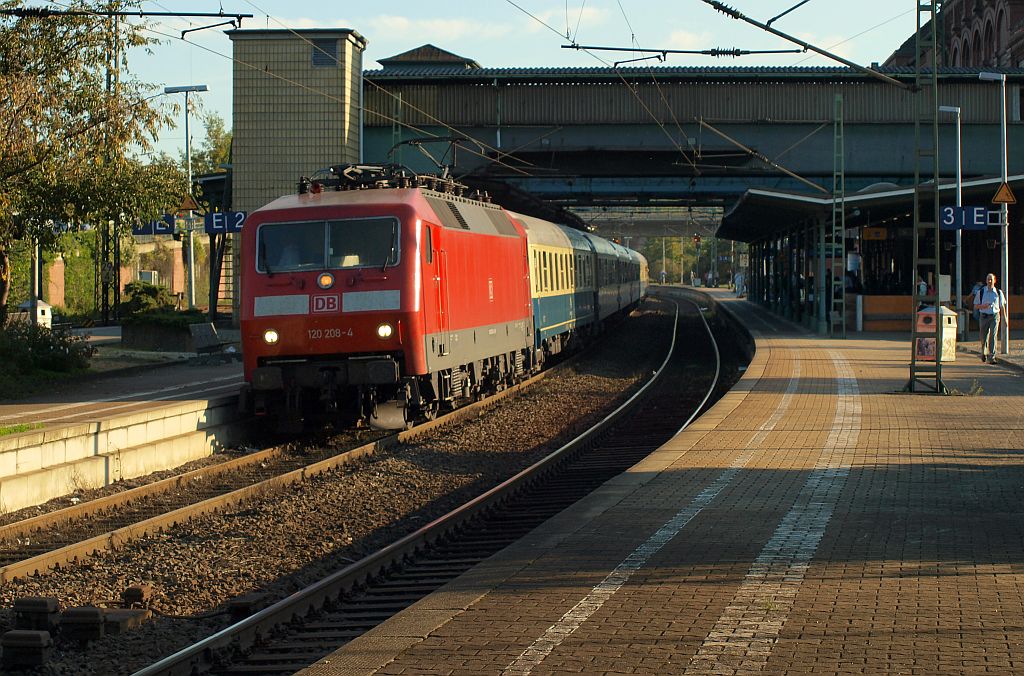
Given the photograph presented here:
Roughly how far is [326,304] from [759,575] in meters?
8.49

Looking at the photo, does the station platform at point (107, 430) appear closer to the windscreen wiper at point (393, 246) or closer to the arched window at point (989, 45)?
the windscreen wiper at point (393, 246)

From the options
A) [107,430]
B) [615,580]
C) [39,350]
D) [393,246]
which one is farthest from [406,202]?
[39,350]

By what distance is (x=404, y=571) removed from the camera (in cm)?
886

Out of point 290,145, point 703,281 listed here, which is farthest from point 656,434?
point 703,281

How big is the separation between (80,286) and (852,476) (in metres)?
42.3

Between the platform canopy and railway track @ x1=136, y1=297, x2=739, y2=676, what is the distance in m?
16.9

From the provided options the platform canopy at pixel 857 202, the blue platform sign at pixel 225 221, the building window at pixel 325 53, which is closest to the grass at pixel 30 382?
the blue platform sign at pixel 225 221

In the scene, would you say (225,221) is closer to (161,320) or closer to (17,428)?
(161,320)

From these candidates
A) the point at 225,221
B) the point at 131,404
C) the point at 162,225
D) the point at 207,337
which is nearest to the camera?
the point at 131,404

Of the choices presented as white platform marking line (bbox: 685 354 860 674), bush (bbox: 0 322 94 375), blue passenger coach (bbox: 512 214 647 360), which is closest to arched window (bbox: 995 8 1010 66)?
blue passenger coach (bbox: 512 214 647 360)

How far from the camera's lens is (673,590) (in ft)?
22.5

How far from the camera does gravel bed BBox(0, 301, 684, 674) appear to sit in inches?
289

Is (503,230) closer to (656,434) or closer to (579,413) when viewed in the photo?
(579,413)

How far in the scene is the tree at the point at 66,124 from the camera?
18.1 meters
